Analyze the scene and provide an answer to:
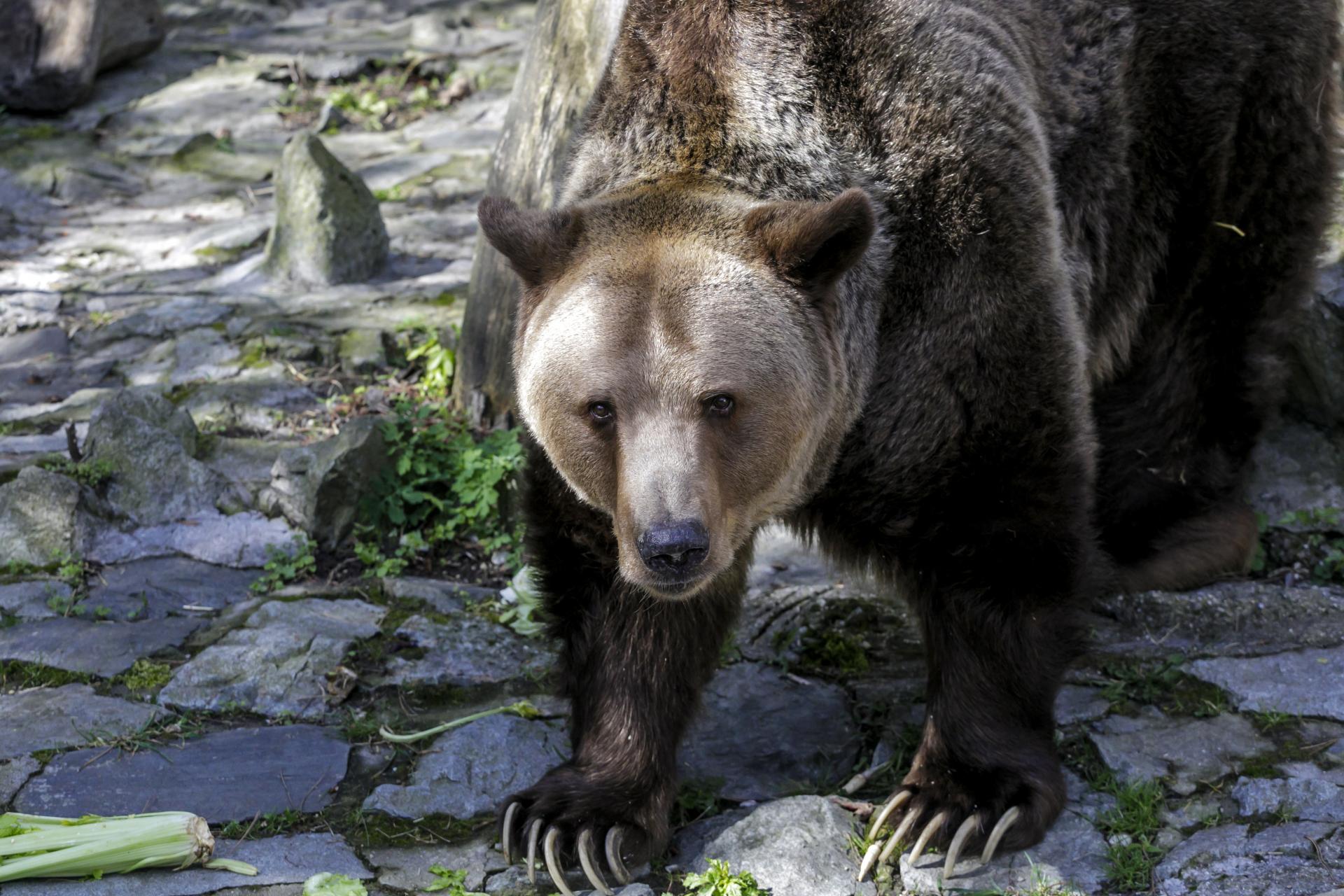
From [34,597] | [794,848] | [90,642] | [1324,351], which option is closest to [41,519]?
[34,597]

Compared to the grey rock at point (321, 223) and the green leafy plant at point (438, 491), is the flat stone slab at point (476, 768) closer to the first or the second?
the green leafy plant at point (438, 491)

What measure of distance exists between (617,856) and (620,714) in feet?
1.24

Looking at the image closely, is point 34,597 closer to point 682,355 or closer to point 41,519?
point 41,519

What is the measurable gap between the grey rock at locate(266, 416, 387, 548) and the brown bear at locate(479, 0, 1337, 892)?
1.54 meters

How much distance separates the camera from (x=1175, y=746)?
3816mm

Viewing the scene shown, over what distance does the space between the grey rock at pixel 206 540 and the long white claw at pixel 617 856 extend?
2.02 m

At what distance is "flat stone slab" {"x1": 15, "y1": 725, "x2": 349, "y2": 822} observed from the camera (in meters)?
3.60

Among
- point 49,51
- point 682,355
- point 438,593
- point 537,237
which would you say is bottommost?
point 438,593

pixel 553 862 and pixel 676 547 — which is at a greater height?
pixel 676 547

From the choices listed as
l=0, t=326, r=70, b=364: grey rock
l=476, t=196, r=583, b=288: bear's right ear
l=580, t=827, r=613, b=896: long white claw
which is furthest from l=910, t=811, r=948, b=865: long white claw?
l=0, t=326, r=70, b=364: grey rock

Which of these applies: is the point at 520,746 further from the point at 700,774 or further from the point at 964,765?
the point at 964,765

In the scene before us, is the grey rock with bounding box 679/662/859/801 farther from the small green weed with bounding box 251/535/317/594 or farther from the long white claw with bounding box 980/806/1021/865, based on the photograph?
the small green weed with bounding box 251/535/317/594

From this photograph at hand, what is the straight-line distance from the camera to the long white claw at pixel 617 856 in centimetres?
352

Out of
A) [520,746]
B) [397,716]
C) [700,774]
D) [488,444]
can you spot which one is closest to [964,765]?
[700,774]
